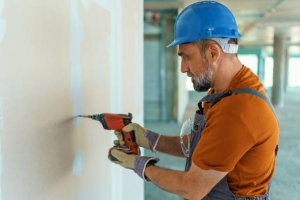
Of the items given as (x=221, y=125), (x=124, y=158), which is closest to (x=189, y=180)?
(x=221, y=125)

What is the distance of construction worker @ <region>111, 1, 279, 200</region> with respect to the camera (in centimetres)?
111

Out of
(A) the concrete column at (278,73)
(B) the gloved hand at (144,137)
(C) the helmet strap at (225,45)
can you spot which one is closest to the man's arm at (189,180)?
(B) the gloved hand at (144,137)

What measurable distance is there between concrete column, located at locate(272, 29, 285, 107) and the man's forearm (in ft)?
35.3

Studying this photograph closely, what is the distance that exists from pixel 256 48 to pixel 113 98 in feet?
69.7

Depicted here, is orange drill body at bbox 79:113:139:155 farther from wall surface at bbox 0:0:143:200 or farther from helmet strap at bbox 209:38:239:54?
helmet strap at bbox 209:38:239:54

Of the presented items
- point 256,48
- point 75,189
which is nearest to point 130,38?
point 75,189

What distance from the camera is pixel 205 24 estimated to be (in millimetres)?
1270

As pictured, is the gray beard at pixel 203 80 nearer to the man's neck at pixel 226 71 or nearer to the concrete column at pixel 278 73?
the man's neck at pixel 226 71

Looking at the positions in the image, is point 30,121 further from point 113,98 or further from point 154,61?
point 154,61

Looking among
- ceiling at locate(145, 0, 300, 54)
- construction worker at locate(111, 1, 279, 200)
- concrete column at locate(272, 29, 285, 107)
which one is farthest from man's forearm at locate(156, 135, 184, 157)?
concrete column at locate(272, 29, 285, 107)

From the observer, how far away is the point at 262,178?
4.08ft

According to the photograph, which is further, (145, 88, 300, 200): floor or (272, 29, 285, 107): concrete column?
(272, 29, 285, 107): concrete column

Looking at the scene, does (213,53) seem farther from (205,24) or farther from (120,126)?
(120,126)

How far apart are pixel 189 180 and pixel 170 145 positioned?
53 centimetres
